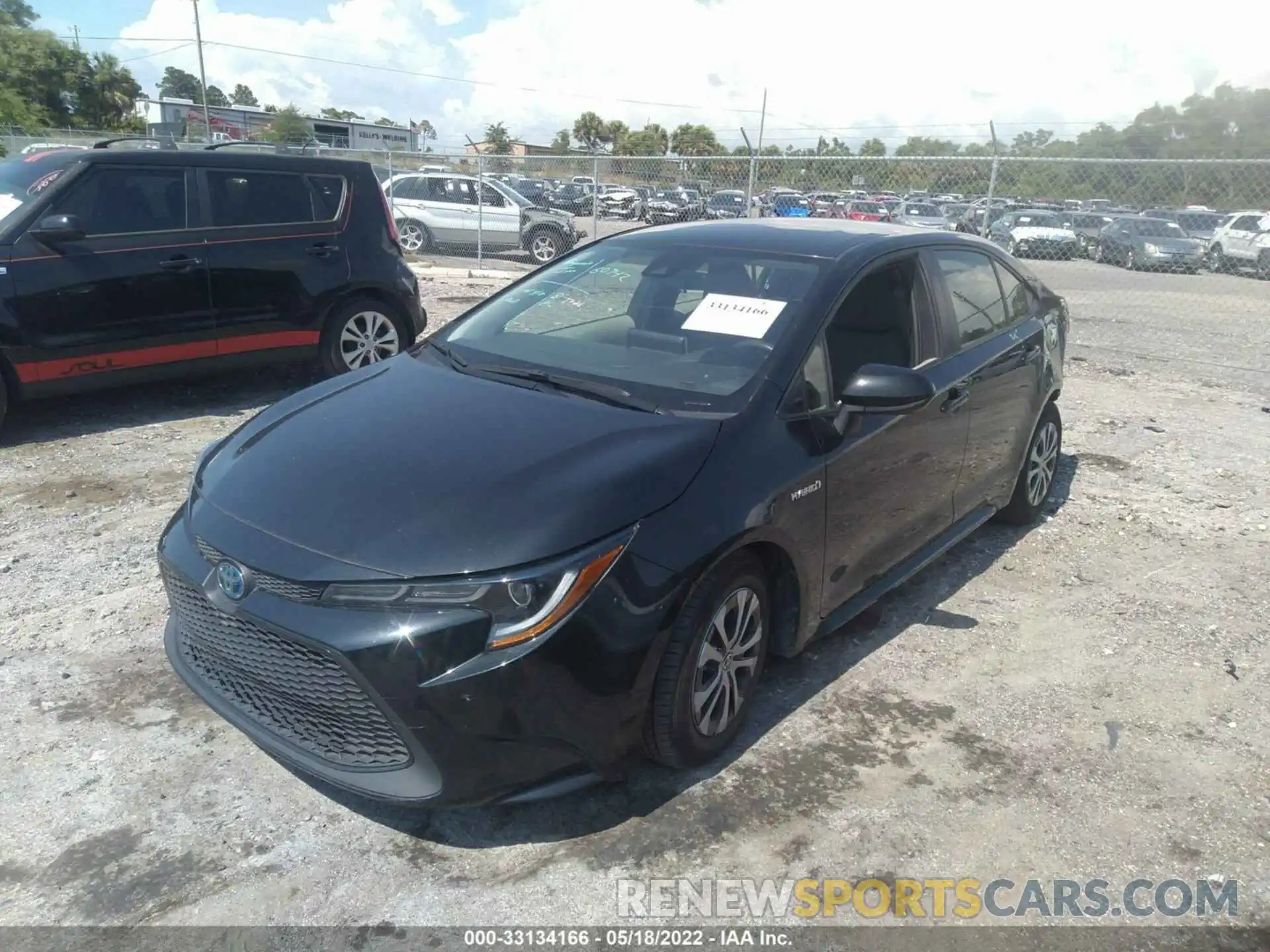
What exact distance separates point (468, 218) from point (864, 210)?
24.0 ft

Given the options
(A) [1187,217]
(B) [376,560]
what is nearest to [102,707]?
(B) [376,560]

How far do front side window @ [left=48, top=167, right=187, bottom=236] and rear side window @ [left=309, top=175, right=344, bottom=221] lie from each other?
3.17 ft

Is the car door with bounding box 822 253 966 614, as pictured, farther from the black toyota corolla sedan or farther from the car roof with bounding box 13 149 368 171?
the car roof with bounding box 13 149 368 171

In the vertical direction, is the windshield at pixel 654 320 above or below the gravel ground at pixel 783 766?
above

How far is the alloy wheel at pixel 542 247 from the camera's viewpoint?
1756 cm

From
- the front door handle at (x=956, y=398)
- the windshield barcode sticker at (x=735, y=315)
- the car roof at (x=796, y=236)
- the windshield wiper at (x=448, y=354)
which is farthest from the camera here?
the front door handle at (x=956, y=398)

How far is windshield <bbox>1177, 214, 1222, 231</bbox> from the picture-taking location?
17969 mm

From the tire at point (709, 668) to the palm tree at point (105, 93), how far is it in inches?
2694

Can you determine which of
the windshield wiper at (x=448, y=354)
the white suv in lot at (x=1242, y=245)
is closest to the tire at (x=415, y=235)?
the windshield wiper at (x=448, y=354)

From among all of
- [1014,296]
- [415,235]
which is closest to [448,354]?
[1014,296]

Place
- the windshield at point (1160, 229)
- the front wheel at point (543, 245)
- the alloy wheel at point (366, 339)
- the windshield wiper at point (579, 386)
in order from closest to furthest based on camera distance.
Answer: the windshield wiper at point (579, 386)
the alloy wheel at point (366, 339)
the windshield at point (1160, 229)
the front wheel at point (543, 245)

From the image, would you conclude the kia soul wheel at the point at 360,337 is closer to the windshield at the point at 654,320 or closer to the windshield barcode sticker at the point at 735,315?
the windshield at the point at 654,320

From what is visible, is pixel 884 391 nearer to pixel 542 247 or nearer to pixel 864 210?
pixel 542 247

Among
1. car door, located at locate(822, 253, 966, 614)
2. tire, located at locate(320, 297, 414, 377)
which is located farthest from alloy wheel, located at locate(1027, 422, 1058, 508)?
tire, located at locate(320, 297, 414, 377)
